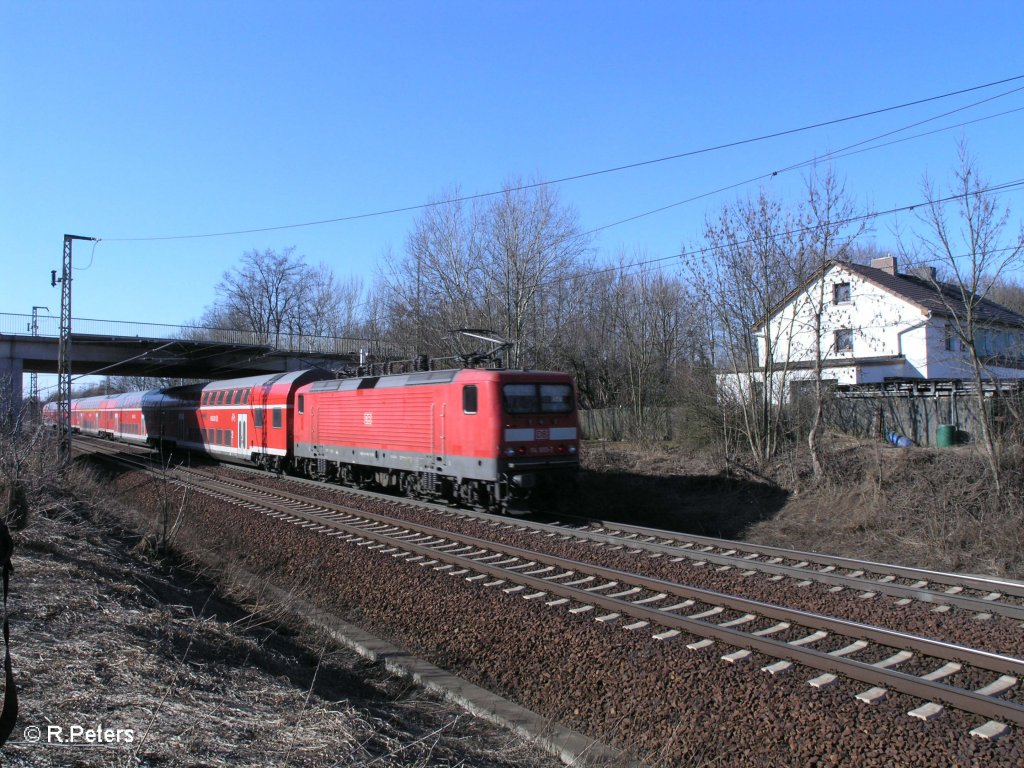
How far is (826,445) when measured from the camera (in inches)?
683

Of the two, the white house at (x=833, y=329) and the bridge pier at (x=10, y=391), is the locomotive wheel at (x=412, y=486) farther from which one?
the bridge pier at (x=10, y=391)

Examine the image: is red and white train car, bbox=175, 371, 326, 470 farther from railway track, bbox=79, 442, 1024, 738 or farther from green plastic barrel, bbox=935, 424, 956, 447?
green plastic barrel, bbox=935, 424, 956, 447

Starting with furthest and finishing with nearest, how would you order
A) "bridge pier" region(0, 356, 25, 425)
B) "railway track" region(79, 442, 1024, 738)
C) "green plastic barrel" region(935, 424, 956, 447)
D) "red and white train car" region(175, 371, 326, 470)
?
"red and white train car" region(175, 371, 326, 470)
"bridge pier" region(0, 356, 25, 425)
"green plastic barrel" region(935, 424, 956, 447)
"railway track" region(79, 442, 1024, 738)

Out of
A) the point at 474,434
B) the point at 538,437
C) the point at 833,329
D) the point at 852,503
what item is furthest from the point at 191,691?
the point at 833,329

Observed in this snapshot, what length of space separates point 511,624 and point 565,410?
7.91m

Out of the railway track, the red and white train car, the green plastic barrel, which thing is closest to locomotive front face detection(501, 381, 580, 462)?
the railway track

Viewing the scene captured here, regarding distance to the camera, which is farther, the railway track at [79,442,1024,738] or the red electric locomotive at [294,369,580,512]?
the red electric locomotive at [294,369,580,512]

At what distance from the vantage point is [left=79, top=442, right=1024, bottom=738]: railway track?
18.6 ft

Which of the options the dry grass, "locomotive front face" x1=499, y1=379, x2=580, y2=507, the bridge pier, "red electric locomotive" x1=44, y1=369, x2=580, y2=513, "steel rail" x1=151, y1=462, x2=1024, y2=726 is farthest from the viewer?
the bridge pier

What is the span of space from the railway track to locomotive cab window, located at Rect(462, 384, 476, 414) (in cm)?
301

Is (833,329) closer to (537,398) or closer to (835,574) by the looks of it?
(537,398)

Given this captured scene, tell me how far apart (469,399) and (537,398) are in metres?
1.36

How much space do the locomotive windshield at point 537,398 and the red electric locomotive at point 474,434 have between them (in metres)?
0.02

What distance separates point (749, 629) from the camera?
7.35 m
